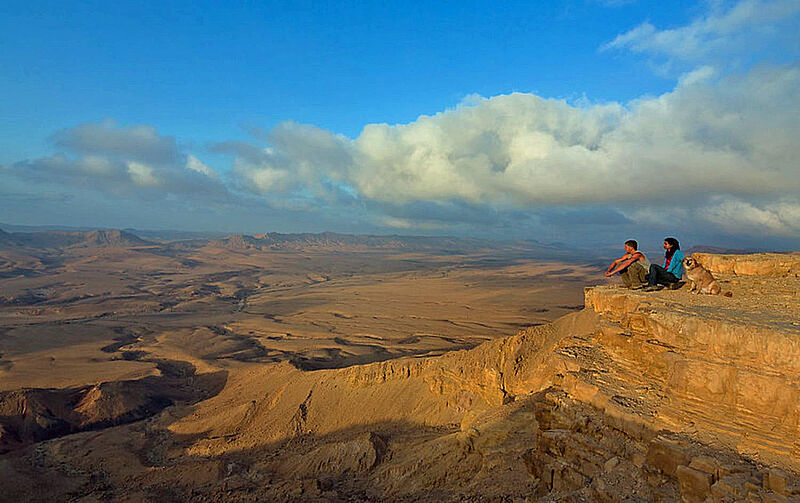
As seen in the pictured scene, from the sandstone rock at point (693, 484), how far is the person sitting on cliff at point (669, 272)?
18.6ft

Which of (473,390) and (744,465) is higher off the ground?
(744,465)

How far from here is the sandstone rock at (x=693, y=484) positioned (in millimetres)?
5277

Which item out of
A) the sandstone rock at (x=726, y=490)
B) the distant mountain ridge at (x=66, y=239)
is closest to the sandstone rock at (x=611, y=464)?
the sandstone rock at (x=726, y=490)

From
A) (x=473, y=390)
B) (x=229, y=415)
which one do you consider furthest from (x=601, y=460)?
(x=229, y=415)

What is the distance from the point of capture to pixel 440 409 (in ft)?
53.9

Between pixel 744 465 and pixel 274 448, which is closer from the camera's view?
pixel 744 465

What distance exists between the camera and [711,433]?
5984mm

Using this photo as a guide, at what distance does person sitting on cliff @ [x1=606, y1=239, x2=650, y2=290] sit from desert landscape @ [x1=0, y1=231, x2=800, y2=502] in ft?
1.71

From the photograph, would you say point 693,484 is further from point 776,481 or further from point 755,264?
point 755,264

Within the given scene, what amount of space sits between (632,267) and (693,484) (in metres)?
5.90

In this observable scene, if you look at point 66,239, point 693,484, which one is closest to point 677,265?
point 693,484

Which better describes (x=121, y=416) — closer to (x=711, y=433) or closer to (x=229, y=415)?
(x=229, y=415)

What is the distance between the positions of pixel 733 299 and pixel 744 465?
204 inches

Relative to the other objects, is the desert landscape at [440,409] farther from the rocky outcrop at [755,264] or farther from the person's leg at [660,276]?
the person's leg at [660,276]
